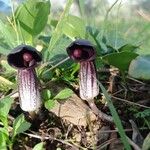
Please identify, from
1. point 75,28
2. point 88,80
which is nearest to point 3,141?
point 88,80

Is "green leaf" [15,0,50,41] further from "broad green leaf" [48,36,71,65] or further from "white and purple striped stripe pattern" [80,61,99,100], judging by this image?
"white and purple striped stripe pattern" [80,61,99,100]

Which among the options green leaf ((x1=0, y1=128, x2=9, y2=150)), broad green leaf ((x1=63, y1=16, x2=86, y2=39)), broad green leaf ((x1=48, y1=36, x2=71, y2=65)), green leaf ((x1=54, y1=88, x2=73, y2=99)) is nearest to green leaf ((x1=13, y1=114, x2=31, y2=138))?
green leaf ((x1=0, y1=128, x2=9, y2=150))

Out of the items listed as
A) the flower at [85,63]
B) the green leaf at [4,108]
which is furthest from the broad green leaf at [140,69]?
the green leaf at [4,108]

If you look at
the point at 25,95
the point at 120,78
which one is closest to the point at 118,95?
the point at 120,78

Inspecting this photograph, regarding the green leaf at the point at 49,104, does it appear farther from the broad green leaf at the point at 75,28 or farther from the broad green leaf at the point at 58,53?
the broad green leaf at the point at 75,28

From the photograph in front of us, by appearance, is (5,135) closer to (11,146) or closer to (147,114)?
(11,146)

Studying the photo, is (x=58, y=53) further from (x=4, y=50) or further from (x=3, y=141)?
(x=3, y=141)
